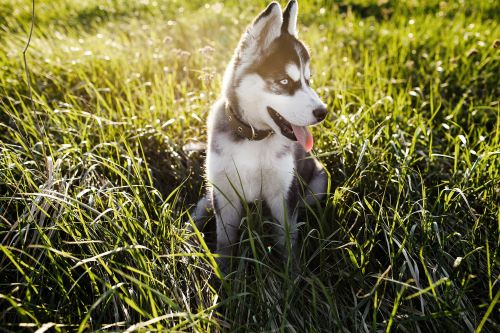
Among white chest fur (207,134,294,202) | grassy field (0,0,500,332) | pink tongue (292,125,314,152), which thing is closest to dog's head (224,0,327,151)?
pink tongue (292,125,314,152)

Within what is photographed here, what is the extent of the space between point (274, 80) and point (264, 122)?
254 mm

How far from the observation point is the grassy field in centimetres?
167

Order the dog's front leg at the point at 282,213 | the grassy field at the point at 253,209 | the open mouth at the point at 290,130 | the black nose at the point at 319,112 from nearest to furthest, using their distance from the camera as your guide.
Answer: the grassy field at the point at 253,209
the black nose at the point at 319,112
the open mouth at the point at 290,130
the dog's front leg at the point at 282,213

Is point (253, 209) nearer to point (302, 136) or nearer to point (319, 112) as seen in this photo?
point (302, 136)

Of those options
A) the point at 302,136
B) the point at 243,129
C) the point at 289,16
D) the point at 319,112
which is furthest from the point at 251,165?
the point at 289,16

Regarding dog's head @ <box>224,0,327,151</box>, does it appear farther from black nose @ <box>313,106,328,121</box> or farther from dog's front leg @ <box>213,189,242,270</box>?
dog's front leg @ <box>213,189,242,270</box>

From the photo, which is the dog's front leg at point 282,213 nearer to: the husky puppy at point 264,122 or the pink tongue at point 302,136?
the husky puppy at point 264,122

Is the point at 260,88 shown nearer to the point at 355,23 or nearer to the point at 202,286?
the point at 202,286

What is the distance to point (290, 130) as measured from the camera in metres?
2.15

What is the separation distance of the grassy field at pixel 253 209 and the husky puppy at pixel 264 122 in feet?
0.75

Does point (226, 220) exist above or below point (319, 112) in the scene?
below

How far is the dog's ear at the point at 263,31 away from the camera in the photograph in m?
2.10

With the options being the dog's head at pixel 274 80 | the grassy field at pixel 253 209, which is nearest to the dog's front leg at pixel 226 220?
the grassy field at pixel 253 209

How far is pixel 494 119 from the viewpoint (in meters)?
3.25
